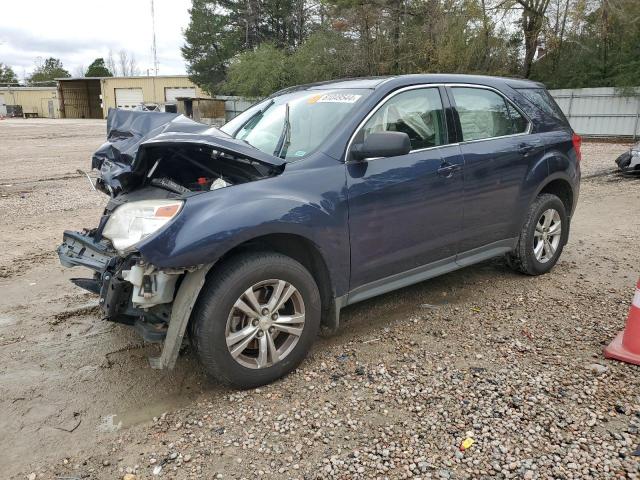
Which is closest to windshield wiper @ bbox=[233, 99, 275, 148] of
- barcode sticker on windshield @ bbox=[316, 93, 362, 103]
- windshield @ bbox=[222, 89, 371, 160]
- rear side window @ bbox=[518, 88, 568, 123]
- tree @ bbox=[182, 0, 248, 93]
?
windshield @ bbox=[222, 89, 371, 160]

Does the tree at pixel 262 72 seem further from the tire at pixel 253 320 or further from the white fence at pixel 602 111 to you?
the tire at pixel 253 320

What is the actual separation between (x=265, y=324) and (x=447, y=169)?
187cm

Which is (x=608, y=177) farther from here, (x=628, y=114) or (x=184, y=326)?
(x=628, y=114)

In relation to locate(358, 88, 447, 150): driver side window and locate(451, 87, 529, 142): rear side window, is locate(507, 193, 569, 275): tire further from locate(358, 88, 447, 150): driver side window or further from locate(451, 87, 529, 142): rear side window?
locate(358, 88, 447, 150): driver side window

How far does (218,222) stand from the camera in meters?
2.82

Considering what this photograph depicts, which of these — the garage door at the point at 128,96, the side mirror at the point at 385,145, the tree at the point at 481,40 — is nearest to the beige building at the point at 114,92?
the garage door at the point at 128,96

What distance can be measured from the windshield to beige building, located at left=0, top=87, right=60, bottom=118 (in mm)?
70600

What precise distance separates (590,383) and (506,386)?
0.53 m

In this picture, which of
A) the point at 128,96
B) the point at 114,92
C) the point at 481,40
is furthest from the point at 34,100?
the point at 481,40

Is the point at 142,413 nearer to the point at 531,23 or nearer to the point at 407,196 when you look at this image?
the point at 407,196

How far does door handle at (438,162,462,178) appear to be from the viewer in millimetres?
3839

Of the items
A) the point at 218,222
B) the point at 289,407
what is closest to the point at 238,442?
the point at 289,407

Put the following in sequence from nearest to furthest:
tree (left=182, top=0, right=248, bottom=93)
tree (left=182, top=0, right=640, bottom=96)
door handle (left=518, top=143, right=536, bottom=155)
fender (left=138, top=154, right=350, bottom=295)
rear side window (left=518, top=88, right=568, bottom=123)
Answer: fender (left=138, top=154, right=350, bottom=295) → door handle (left=518, top=143, right=536, bottom=155) → rear side window (left=518, top=88, right=568, bottom=123) → tree (left=182, top=0, right=640, bottom=96) → tree (left=182, top=0, right=248, bottom=93)

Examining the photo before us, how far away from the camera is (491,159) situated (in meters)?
4.21
